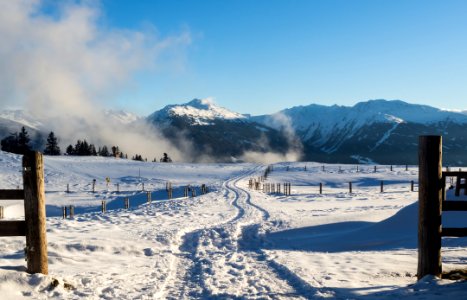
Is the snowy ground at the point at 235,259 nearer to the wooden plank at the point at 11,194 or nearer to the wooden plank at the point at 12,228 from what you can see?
the wooden plank at the point at 12,228

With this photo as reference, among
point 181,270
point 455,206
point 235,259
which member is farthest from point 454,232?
point 181,270

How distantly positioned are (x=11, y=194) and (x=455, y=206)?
26.2 feet

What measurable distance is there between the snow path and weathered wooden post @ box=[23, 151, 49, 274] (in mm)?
2372

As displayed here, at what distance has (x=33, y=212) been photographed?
22.6 ft

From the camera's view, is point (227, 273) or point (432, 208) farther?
point (227, 273)

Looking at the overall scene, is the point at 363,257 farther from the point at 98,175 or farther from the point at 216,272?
the point at 98,175

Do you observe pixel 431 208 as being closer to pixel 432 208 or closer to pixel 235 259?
pixel 432 208

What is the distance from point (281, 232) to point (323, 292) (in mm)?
7982

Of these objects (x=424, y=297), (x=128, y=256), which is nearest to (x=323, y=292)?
(x=424, y=297)

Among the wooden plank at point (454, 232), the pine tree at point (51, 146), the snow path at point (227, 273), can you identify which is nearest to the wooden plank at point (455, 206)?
the wooden plank at point (454, 232)

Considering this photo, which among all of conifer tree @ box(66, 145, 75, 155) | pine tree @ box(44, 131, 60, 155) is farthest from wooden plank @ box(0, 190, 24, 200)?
conifer tree @ box(66, 145, 75, 155)

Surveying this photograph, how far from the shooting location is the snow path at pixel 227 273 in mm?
6879

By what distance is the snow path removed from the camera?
6879 millimetres

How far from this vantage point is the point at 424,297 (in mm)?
6082
